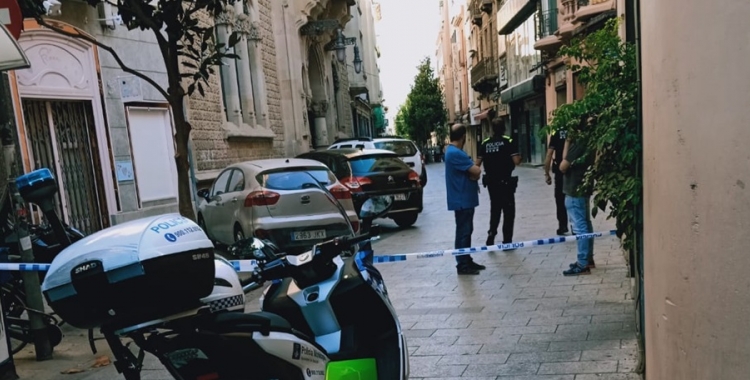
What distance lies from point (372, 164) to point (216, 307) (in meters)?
8.87

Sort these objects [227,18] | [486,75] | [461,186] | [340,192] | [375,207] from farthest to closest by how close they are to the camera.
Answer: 1. [486,75]
2. [227,18]
3. [340,192]
4. [461,186]
5. [375,207]

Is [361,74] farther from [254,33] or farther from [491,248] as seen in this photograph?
[491,248]

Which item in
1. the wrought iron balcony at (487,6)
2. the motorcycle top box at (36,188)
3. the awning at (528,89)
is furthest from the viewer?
the wrought iron balcony at (487,6)

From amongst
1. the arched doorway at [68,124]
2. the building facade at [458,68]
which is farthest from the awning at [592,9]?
the building facade at [458,68]

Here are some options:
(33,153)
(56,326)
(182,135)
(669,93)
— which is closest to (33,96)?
(33,153)

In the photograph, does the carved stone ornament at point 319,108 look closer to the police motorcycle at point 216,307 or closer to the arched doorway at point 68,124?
the arched doorway at point 68,124

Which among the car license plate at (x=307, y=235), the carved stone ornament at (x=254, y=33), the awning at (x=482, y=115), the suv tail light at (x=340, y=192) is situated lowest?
the car license plate at (x=307, y=235)

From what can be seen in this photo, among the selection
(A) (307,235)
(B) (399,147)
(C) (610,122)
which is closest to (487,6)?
(B) (399,147)

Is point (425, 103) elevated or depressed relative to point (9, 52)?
elevated

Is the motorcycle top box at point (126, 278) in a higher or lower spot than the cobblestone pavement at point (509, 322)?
higher

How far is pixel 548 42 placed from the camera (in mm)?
23828

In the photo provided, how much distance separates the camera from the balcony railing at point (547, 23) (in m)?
23.8

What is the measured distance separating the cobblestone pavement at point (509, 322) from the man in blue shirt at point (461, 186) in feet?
1.73

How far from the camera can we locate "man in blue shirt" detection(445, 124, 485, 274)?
7133 millimetres
